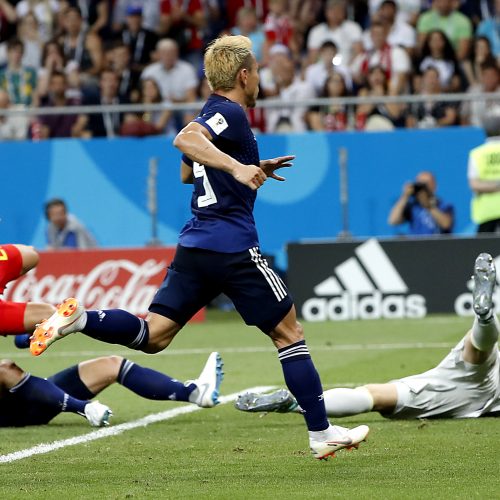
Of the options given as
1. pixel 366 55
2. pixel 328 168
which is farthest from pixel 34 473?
pixel 366 55

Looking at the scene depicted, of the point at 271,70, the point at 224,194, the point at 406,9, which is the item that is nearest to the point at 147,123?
the point at 271,70

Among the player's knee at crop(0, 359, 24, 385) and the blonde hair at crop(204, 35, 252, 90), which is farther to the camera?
the player's knee at crop(0, 359, 24, 385)

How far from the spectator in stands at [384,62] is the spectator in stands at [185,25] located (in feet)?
8.91

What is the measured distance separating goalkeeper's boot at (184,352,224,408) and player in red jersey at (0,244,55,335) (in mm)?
A: 1061

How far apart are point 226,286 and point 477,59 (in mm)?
11727

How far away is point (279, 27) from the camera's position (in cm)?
1909

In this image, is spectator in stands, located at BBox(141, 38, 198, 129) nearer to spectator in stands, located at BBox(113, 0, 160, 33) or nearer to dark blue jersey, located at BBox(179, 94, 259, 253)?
spectator in stands, located at BBox(113, 0, 160, 33)

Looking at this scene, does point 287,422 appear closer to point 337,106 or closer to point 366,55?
point 337,106

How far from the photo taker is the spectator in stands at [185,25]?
770 inches

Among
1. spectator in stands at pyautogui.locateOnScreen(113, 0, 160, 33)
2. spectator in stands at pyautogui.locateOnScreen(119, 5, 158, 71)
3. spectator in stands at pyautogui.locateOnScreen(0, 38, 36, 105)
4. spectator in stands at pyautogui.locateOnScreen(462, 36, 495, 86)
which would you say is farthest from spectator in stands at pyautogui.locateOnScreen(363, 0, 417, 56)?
spectator in stands at pyautogui.locateOnScreen(0, 38, 36, 105)

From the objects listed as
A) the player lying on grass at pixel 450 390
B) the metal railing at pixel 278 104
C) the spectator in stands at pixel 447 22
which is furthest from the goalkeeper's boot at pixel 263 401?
the spectator in stands at pixel 447 22

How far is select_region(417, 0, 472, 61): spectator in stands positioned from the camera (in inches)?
726

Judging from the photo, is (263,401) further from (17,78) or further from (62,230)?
(17,78)

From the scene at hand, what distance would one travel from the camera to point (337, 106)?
55.9 feet
